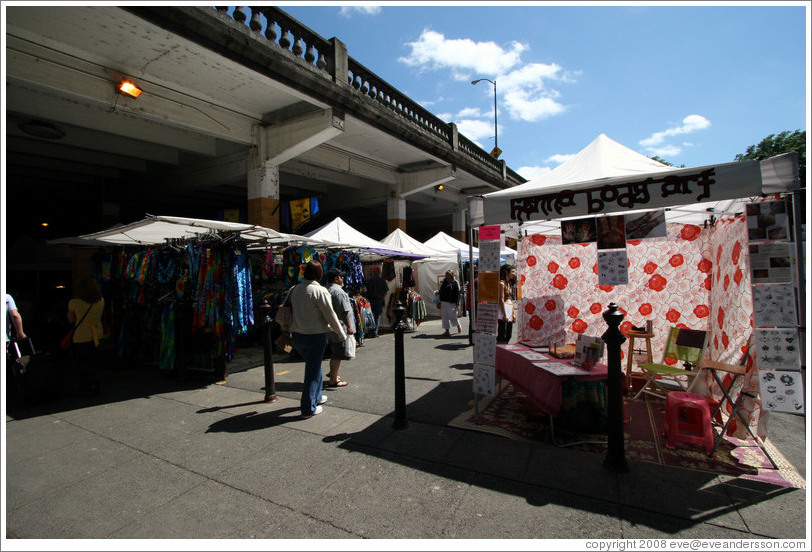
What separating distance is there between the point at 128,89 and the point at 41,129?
7.96 feet

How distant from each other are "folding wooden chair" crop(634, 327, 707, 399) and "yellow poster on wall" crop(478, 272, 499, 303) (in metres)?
2.32

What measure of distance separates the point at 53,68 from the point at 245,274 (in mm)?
5019

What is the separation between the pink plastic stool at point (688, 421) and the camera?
356 centimetres

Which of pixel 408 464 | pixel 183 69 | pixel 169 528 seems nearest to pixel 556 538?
pixel 408 464

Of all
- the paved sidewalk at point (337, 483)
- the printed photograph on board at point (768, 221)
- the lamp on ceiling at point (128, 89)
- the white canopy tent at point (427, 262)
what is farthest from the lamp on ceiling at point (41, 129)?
the printed photograph on board at point (768, 221)

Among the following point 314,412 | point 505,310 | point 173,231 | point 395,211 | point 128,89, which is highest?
point 128,89

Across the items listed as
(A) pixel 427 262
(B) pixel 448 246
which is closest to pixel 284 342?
(A) pixel 427 262

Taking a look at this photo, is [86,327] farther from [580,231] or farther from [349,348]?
[580,231]

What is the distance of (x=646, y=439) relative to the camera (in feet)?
12.8

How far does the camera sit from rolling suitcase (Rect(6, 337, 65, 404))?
16.4 feet

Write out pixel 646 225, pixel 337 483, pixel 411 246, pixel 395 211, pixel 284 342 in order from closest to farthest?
pixel 337 483 < pixel 646 225 < pixel 284 342 < pixel 411 246 < pixel 395 211

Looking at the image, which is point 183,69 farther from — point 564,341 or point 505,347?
point 564,341

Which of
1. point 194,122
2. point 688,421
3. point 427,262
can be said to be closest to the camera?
point 688,421

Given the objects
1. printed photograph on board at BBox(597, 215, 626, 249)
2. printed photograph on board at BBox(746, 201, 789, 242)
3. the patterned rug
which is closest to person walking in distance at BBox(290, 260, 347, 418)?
the patterned rug
